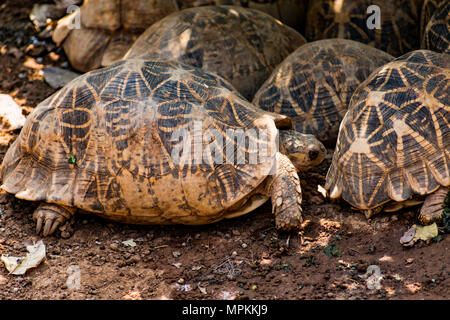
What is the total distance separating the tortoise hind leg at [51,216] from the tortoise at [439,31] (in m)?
3.68

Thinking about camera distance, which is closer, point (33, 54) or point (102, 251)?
point (102, 251)

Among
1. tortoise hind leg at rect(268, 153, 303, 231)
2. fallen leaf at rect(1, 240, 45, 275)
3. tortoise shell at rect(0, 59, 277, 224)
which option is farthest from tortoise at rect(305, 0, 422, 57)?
fallen leaf at rect(1, 240, 45, 275)

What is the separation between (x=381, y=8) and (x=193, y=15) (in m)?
2.10

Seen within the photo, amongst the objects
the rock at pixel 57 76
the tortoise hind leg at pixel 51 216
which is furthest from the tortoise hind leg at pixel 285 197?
the rock at pixel 57 76

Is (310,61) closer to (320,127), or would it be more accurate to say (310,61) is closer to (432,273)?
(320,127)

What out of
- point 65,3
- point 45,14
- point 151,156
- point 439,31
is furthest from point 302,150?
point 45,14

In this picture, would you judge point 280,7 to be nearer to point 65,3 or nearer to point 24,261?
point 65,3

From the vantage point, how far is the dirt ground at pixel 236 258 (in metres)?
4.09

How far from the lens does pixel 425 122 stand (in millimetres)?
4559

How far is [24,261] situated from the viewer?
449cm

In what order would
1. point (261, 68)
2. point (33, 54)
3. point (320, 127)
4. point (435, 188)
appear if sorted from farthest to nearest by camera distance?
point (33, 54), point (261, 68), point (320, 127), point (435, 188)

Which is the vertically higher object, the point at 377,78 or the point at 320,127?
the point at 377,78
